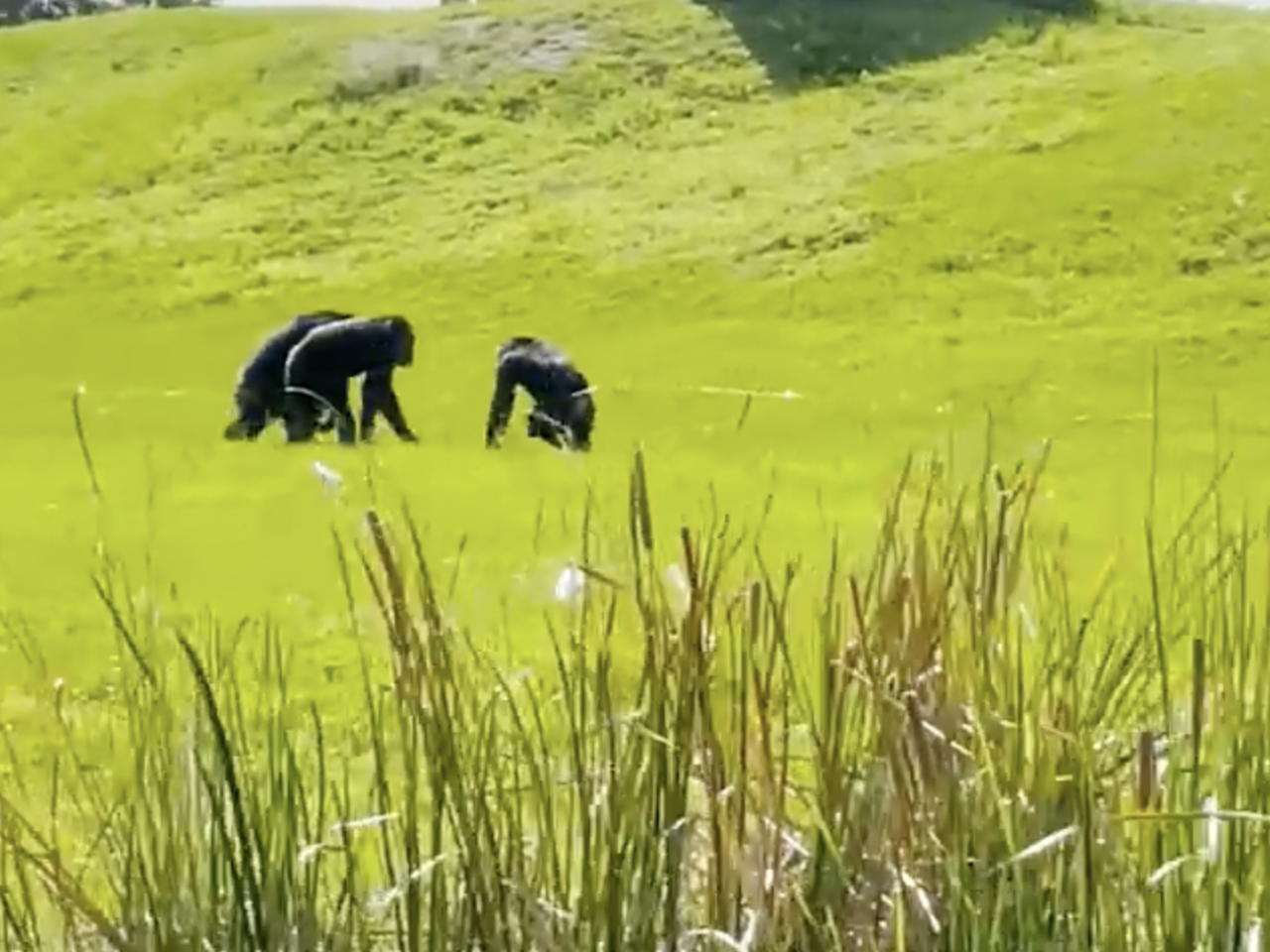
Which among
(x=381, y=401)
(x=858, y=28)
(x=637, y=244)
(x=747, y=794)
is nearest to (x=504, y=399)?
(x=381, y=401)

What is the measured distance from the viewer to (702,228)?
133 ft

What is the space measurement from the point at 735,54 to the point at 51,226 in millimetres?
13889

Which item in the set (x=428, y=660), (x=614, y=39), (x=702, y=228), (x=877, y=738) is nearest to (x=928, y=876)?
(x=877, y=738)

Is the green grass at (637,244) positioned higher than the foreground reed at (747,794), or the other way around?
the foreground reed at (747,794)

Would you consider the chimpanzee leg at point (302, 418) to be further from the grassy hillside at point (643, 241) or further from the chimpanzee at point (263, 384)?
the grassy hillside at point (643, 241)

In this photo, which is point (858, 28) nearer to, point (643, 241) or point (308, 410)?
Answer: point (643, 241)

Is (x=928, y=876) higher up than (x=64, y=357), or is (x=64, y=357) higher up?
(x=928, y=876)

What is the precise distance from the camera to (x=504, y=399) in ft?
70.7

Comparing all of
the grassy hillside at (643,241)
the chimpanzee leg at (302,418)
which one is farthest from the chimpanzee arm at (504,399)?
the chimpanzee leg at (302,418)

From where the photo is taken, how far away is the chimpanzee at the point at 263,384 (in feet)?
70.7

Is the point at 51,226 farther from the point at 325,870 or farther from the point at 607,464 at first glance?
the point at 325,870

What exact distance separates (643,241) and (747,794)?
36.5 m

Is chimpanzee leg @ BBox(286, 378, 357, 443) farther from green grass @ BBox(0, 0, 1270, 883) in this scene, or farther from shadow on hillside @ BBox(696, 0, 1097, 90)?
shadow on hillside @ BBox(696, 0, 1097, 90)

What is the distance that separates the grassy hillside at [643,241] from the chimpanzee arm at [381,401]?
0.68 metres
